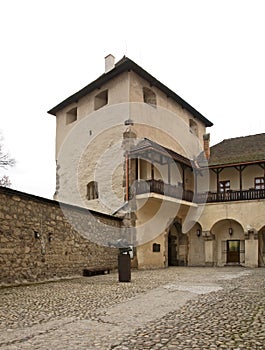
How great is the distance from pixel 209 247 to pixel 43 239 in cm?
1185

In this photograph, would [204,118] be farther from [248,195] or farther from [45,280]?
[45,280]

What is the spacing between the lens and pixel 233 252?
20.6 meters

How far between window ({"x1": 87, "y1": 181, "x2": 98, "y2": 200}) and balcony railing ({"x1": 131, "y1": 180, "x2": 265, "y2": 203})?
316 cm

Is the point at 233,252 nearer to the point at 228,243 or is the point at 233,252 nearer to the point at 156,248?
the point at 228,243

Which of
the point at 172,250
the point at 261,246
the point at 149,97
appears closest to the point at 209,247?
the point at 172,250

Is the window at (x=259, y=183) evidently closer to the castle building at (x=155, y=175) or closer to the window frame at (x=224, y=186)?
the castle building at (x=155, y=175)

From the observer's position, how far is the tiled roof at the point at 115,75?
62.9 feet

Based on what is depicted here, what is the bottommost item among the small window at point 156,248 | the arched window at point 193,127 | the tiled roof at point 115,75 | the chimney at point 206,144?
the small window at point 156,248

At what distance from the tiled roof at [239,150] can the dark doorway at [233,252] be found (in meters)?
4.56

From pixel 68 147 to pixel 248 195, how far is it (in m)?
10.7

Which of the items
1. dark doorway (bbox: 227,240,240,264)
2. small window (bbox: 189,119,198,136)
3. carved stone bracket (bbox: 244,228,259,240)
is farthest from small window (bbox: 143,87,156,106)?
dark doorway (bbox: 227,240,240,264)

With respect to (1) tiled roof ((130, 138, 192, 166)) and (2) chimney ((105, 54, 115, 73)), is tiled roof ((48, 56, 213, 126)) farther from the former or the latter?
(1) tiled roof ((130, 138, 192, 166))

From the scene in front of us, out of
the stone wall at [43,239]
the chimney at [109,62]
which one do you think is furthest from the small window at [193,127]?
the stone wall at [43,239]

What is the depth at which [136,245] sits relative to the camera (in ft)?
55.9
